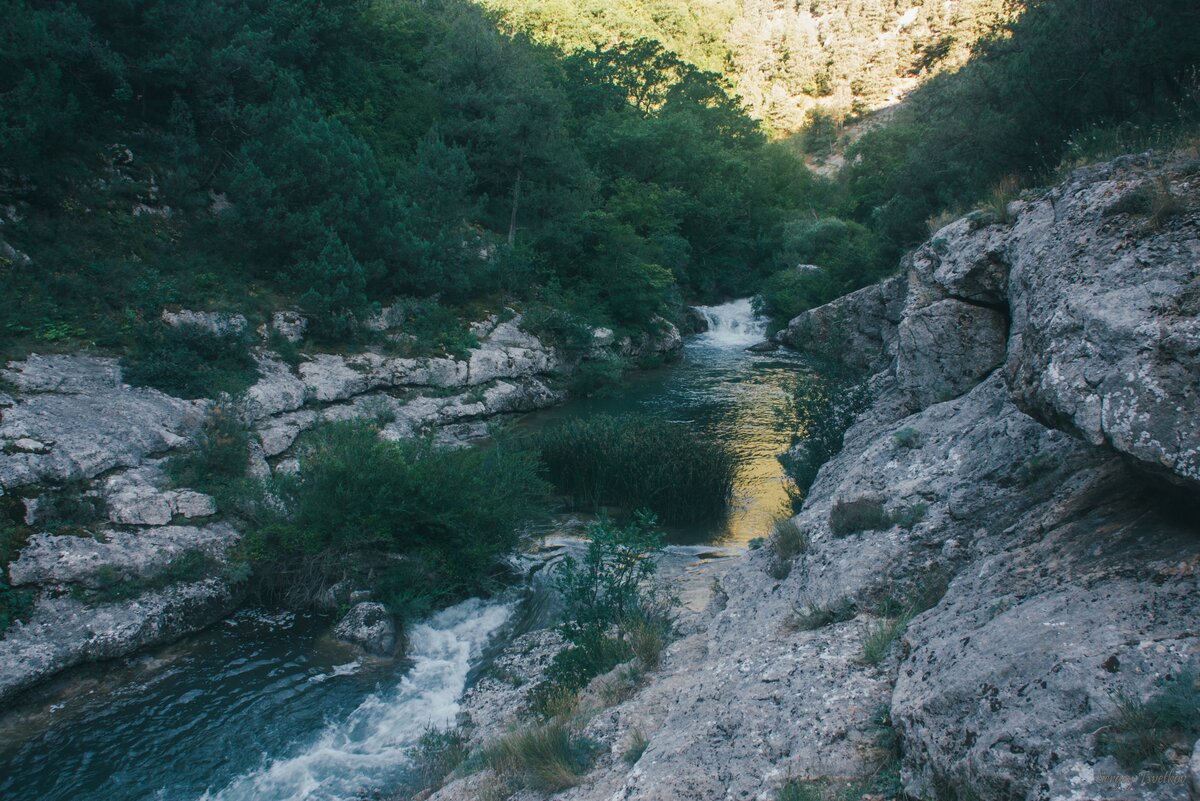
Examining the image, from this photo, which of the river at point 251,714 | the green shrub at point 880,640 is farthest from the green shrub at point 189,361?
the green shrub at point 880,640

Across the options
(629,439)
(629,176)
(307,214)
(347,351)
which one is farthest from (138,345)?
(629,176)

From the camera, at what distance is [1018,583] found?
4.19 metres

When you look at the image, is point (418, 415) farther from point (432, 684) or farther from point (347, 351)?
point (432, 684)

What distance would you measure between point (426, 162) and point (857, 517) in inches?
813

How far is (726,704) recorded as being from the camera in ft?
15.8

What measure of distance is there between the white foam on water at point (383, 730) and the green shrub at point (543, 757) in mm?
2091

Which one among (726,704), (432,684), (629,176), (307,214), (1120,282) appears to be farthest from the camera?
(629,176)

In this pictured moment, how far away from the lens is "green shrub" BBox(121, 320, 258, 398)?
1348 centimetres

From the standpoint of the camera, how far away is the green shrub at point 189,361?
44.2 feet

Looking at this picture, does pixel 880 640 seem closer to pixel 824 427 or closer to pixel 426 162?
pixel 824 427

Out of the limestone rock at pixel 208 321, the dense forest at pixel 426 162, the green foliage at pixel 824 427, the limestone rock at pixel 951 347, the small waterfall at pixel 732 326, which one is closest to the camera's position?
the limestone rock at pixel 951 347

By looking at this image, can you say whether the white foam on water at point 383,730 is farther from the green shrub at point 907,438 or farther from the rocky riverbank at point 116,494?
the green shrub at point 907,438

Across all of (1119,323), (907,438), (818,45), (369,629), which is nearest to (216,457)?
(369,629)

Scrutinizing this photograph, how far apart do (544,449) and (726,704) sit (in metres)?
9.80
